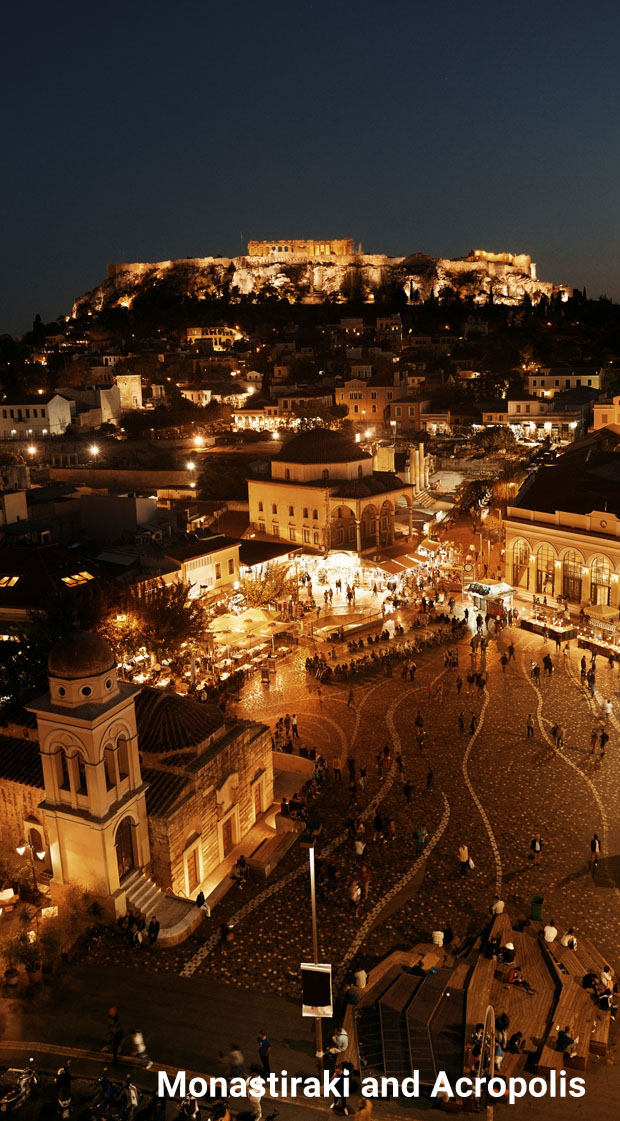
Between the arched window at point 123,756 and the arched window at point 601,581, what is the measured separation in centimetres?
2481

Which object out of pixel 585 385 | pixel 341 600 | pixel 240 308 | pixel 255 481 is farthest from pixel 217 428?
pixel 240 308

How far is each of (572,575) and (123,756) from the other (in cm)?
2575

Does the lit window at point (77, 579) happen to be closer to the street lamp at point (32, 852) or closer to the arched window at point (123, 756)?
the street lamp at point (32, 852)

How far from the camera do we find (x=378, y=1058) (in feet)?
38.2

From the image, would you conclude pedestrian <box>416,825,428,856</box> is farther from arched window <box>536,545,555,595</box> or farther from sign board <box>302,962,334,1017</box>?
arched window <box>536,545,555,595</box>

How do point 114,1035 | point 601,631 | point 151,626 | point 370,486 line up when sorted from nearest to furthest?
point 114,1035 < point 151,626 < point 601,631 < point 370,486

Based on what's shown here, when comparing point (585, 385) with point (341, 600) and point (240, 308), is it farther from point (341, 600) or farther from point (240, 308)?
point (240, 308)

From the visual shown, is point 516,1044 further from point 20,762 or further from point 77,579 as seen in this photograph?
point 77,579

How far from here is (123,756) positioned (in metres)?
15.0

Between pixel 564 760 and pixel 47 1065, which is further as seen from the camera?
pixel 564 760

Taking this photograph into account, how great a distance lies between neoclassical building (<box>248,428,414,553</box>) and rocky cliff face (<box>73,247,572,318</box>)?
278ft

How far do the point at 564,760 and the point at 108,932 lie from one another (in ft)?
41.0

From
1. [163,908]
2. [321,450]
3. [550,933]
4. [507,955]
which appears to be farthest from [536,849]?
[321,450]

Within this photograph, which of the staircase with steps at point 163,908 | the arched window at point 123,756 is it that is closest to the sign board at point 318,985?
the staircase with steps at point 163,908
